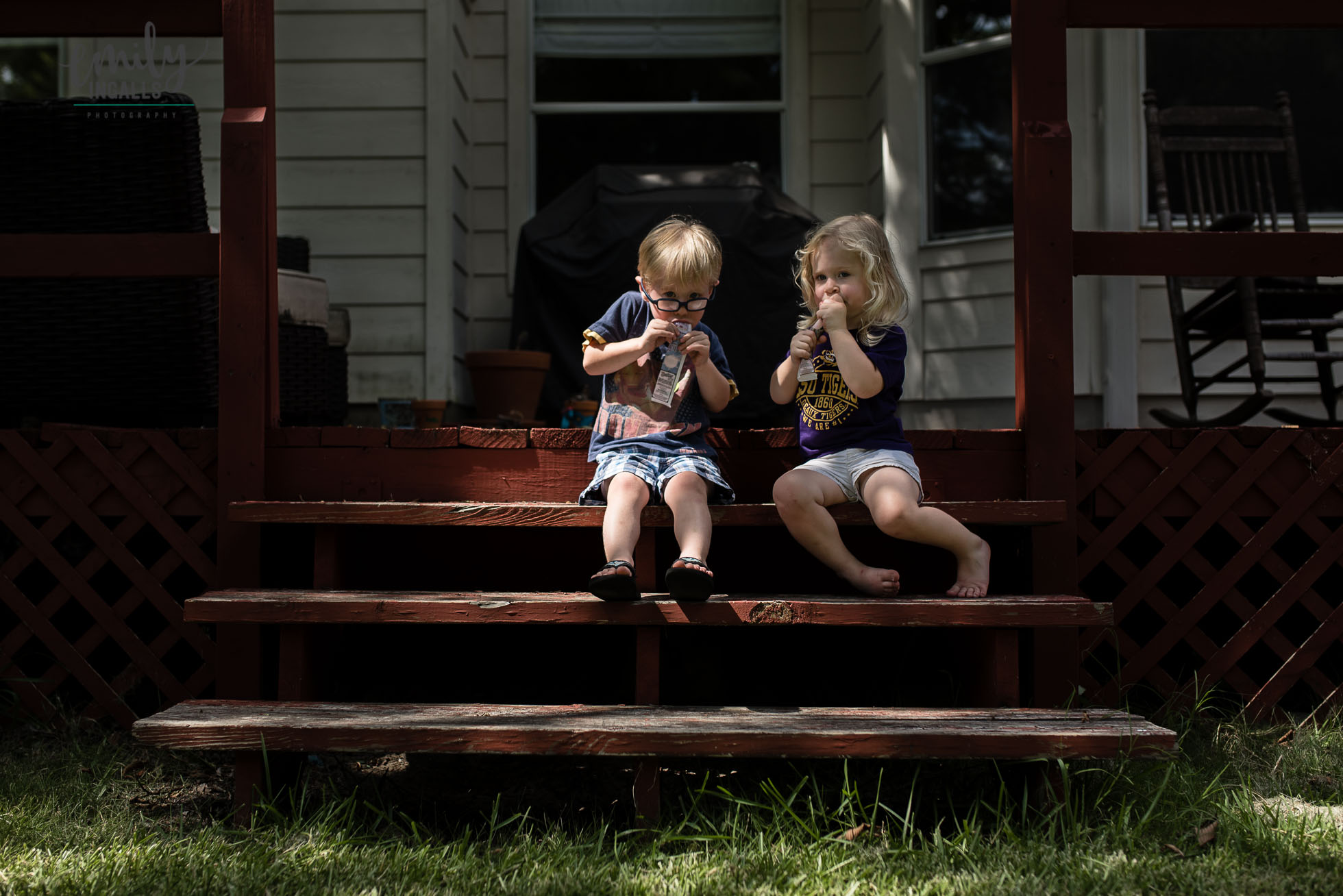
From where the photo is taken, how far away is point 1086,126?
16.9ft

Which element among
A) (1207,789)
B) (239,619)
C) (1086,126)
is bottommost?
(1207,789)

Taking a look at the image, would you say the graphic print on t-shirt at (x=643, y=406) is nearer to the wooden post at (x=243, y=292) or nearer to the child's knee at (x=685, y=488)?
the child's knee at (x=685, y=488)

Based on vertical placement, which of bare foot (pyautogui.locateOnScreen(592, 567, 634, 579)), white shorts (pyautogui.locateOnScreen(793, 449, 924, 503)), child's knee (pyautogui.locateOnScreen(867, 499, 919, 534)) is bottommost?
bare foot (pyautogui.locateOnScreen(592, 567, 634, 579))

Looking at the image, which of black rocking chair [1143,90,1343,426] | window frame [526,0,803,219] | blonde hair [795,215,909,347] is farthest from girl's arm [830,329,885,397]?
window frame [526,0,803,219]

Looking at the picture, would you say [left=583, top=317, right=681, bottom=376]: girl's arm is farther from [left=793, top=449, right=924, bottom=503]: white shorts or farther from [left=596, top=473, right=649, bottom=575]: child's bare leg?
[left=793, top=449, right=924, bottom=503]: white shorts

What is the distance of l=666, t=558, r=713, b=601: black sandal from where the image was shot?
2.23 metres

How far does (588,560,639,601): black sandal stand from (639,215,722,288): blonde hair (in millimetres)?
801

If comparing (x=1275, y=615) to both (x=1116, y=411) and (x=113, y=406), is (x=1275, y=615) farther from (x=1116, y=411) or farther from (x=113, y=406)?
(x=113, y=406)

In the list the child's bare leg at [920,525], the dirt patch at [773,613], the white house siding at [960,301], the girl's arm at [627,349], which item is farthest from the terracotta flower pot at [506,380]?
the dirt patch at [773,613]

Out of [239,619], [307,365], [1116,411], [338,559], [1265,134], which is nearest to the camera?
[239,619]

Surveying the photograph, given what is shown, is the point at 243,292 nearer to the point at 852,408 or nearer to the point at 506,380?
the point at 852,408

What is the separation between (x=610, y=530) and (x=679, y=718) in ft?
1.52

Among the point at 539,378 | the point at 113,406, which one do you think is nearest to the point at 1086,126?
the point at 539,378

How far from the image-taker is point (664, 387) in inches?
105
